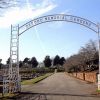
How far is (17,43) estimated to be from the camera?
29.9m

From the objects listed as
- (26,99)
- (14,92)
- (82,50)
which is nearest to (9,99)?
(26,99)

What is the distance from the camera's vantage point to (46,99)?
894 inches

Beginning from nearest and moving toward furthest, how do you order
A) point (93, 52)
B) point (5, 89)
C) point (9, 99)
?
point (9, 99) → point (5, 89) → point (93, 52)

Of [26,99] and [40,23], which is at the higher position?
[40,23]

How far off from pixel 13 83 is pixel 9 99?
653 cm

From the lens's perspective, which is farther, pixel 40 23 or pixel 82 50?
pixel 82 50

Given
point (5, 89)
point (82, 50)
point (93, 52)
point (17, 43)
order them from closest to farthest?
1. point (5, 89)
2. point (17, 43)
3. point (93, 52)
4. point (82, 50)

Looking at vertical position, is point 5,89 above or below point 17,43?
below

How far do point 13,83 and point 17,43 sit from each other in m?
3.45

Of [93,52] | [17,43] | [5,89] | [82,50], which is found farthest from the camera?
[82,50]

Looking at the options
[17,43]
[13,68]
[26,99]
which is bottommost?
[26,99]

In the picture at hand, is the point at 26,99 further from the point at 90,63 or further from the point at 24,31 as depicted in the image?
the point at 90,63

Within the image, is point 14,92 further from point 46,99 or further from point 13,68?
point 46,99

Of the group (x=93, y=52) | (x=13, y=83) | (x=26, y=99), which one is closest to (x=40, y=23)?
(x=13, y=83)
